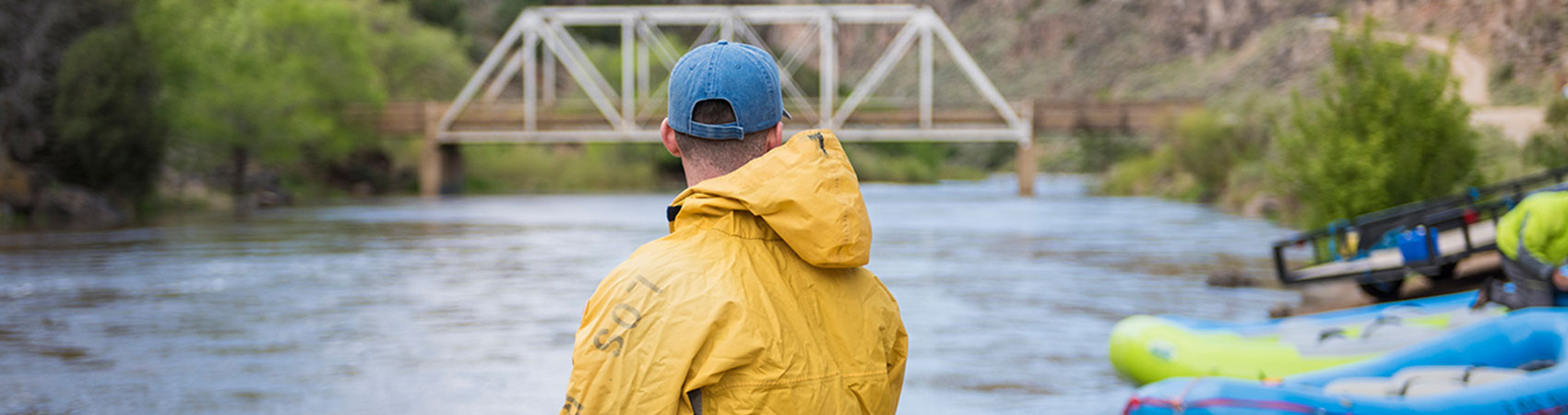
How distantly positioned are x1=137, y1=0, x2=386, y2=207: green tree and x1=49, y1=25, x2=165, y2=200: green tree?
1.07m

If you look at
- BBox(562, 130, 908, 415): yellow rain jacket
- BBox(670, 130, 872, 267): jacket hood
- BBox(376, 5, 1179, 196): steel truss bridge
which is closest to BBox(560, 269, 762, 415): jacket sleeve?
BBox(562, 130, 908, 415): yellow rain jacket

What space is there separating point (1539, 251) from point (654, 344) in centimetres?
746

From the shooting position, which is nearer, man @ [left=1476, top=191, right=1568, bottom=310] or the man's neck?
the man's neck

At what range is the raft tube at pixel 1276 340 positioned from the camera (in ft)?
25.7

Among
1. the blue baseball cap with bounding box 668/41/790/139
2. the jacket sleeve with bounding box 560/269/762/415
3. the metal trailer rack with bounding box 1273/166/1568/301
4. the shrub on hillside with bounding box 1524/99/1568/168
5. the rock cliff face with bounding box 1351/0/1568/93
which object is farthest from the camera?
the shrub on hillside with bounding box 1524/99/1568/168

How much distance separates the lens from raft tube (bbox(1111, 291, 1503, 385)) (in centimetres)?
784

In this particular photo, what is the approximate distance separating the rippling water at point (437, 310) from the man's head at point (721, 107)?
6244 mm

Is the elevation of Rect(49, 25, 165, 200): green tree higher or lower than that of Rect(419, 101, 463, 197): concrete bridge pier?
higher

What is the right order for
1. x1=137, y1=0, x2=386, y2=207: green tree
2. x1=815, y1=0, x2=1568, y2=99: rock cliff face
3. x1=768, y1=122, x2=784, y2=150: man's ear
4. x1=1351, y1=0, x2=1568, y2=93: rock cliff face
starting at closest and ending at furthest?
x1=768, y1=122, x2=784, y2=150: man's ear → x1=1351, y1=0, x2=1568, y2=93: rock cliff face → x1=815, y1=0, x2=1568, y2=99: rock cliff face → x1=137, y1=0, x2=386, y2=207: green tree

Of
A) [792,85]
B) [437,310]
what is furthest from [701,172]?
[792,85]

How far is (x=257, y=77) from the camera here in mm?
39625

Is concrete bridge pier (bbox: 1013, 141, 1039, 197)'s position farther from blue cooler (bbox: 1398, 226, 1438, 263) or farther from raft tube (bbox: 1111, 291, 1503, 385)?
raft tube (bbox: 1111, 291, 1503, 385)

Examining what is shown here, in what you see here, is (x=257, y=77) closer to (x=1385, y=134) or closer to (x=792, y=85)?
(x=792, y=85)

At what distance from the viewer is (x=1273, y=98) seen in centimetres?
3834
